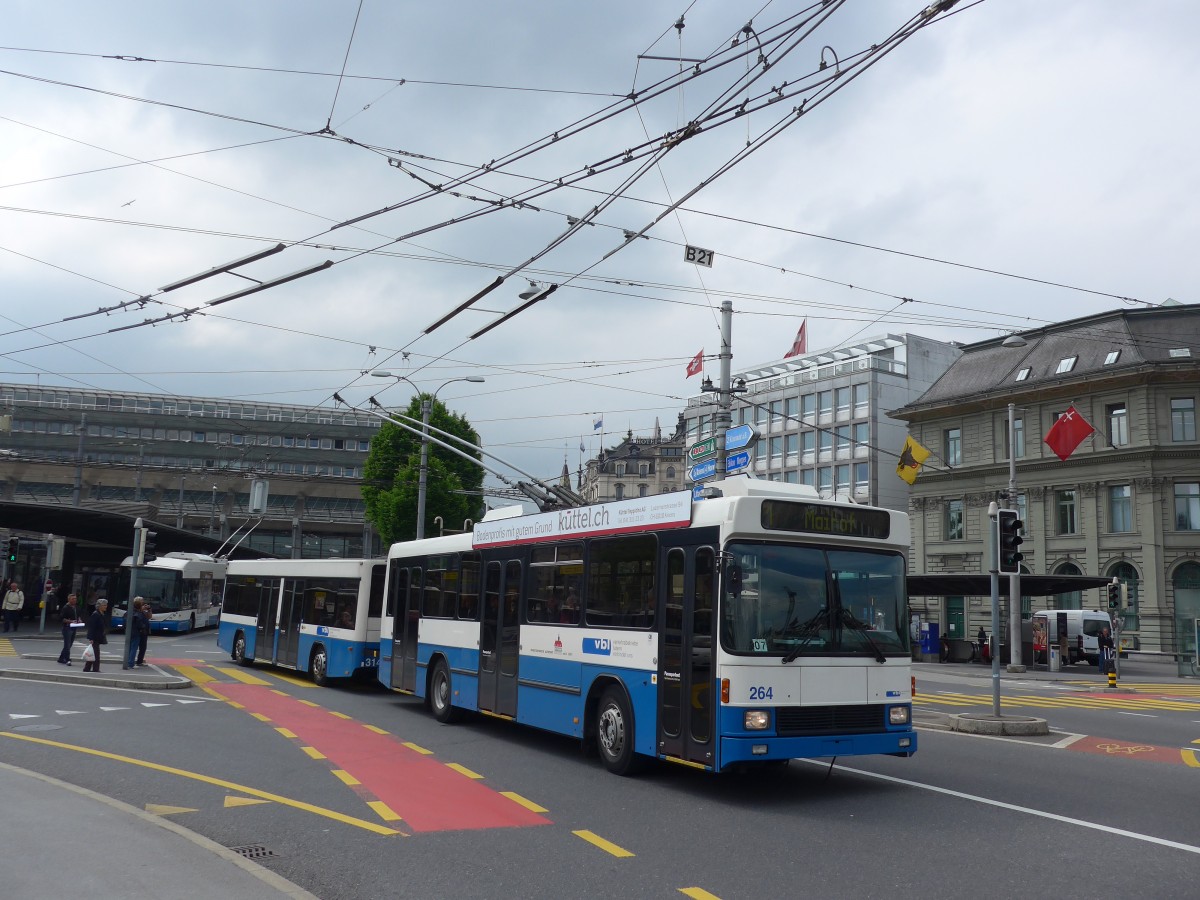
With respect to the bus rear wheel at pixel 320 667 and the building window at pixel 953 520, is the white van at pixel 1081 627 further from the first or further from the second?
the bus rear wheel at pixel 320 667

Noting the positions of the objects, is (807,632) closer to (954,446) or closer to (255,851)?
(255,851)

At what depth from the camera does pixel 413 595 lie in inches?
725

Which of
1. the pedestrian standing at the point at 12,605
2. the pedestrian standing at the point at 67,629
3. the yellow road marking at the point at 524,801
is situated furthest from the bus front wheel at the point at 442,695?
the pedestrian standing at the point at 12,605

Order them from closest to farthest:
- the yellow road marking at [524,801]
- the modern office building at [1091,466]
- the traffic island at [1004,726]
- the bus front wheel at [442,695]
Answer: the yellow road marking at [524,801] < the traffic island at [1004,726] < the bus front wheel at [442,695] < the modern office building at [1091,466]

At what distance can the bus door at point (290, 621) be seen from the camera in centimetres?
2517

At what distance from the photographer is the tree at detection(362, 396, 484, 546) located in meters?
56.8

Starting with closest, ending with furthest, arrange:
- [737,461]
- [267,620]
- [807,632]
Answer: [807,632], [737,461], [267,620]

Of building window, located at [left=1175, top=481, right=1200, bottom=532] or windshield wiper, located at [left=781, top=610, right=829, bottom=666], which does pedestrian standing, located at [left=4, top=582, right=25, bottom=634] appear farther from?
building window, located at [left=1175, top=481, right=1200, bottom=532]

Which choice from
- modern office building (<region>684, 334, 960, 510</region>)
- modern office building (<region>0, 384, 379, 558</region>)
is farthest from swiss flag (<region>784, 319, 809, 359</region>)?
modern office building (<region>0, 384, 379, 558</region>)

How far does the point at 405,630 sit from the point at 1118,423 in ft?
138

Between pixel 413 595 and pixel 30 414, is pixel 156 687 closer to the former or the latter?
pixel 413 595

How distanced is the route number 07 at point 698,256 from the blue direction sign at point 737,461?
3720 mm

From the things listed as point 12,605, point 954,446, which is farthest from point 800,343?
point 12,605

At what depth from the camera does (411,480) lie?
57.0 m
